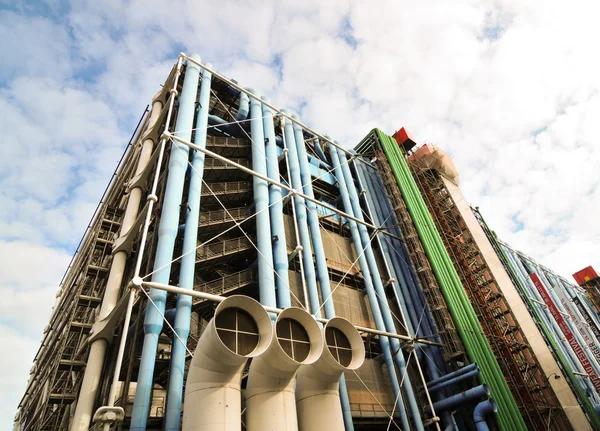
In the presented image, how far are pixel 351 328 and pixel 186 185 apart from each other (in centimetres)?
1223

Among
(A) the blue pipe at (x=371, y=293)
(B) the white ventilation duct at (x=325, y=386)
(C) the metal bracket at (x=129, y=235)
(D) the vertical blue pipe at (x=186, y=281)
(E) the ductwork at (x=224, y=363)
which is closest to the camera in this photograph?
(E) the ductwork at (x=224, y=363)

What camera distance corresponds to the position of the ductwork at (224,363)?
406 inches

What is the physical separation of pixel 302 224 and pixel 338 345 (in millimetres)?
9269

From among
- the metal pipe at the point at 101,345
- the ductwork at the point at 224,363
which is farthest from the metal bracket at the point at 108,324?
the ductwork at the point at 224,363

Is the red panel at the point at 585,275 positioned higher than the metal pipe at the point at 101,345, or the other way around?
the red panel at the point at 585,275

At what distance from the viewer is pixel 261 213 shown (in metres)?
19.8

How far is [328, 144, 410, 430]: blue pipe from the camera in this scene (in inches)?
705

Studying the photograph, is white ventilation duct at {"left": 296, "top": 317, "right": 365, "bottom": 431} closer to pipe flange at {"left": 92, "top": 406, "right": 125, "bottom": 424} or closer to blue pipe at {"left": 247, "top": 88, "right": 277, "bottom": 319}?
blue pipe at {"left": 247, "top": 88, "right": 277, "bottom": 319}

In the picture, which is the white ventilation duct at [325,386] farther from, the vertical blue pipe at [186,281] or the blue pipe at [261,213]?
the vertical blue pipe at [186,281]

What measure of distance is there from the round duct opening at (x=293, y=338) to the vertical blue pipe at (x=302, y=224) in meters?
5.54

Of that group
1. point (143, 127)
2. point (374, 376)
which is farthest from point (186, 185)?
point (374, 376)

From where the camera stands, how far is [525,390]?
70.1 ft

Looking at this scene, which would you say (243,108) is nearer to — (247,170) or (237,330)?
(247,170)

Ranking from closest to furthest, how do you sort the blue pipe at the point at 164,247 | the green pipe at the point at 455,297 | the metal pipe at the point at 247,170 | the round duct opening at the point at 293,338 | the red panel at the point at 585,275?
the round duct opening at the point at 293,338
the blue pipe at the point at 164,247
the metal pipe at the point at 247,170
the green pipe at the point at 455,297
the red panel at the point at 585,275
